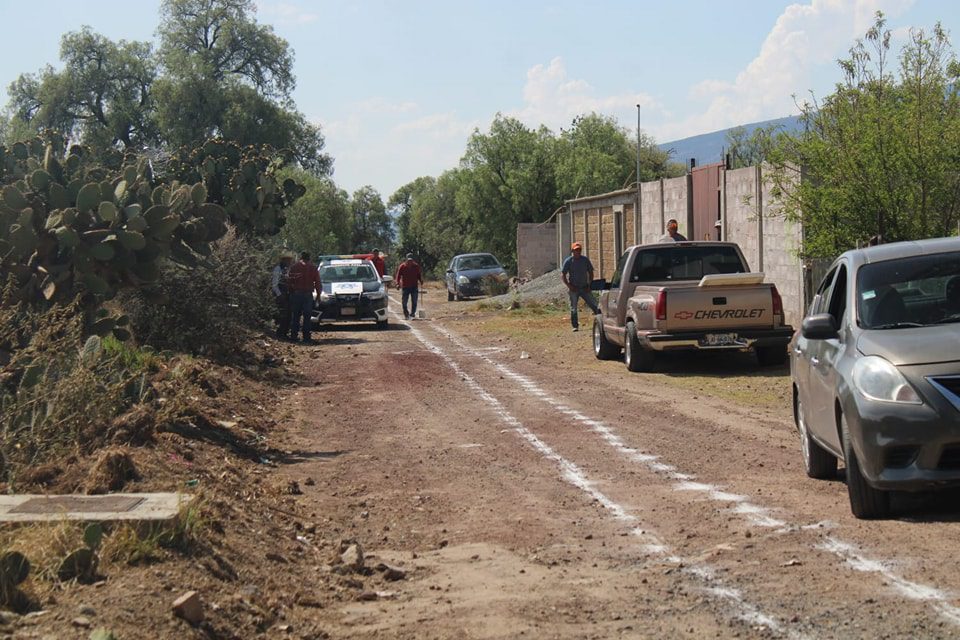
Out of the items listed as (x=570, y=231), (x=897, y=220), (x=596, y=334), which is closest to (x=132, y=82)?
(x=570, y=231)

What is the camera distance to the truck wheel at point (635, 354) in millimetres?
18188

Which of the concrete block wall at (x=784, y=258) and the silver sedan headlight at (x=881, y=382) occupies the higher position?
the concrete block wall at (x=784, y=258)

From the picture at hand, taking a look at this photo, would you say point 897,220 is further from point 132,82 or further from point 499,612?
point 132,82

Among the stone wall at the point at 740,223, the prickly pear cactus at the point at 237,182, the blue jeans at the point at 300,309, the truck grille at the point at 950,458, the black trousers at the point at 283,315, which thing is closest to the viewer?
the truck grille at the point at 950,458

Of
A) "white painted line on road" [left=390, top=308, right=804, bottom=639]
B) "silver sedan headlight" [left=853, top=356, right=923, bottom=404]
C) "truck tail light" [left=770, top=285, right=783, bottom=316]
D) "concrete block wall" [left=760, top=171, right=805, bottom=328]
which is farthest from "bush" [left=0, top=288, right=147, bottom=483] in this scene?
"concrete block wall" [left=760, top=171, right=805, bottom=328]

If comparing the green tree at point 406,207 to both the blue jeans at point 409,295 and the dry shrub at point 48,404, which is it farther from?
the dry shrub at point 48,404

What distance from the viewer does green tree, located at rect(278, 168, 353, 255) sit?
7312 cm

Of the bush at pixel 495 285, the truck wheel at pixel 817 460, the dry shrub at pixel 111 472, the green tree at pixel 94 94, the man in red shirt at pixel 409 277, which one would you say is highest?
the green tree at pixel 94 94

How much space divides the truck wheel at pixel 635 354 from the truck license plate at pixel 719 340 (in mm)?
1040

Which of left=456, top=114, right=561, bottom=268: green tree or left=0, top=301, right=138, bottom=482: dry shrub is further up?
left=456, top=114, right=561, bottom=268: green tree

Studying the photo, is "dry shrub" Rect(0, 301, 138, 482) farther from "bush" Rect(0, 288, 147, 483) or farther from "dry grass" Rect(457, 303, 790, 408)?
"dry grass" Rect(457, 303, 790, 408)

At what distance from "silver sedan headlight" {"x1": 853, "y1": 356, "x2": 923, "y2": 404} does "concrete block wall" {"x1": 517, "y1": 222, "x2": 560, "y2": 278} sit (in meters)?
45.5

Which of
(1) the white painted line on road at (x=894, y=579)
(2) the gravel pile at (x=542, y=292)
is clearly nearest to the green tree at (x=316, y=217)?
(2) the gravel pile at (x=542, y=292)

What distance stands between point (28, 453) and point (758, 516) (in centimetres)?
513
